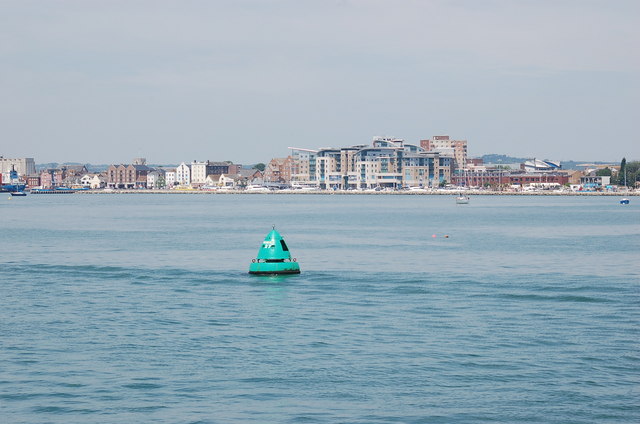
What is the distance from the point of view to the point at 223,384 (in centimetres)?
1977

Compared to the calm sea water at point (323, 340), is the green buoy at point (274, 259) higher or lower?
higher

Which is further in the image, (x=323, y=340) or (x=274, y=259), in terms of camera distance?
(x=274, y=259)

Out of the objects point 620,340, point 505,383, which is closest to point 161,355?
point 505,383

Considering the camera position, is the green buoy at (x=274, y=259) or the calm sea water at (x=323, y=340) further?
the green buoy at (x=274, y=259)

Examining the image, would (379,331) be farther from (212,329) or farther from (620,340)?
(620,340)

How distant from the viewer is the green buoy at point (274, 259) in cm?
3769

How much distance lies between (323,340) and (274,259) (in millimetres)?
13786

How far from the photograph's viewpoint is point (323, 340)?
24344 millimetres

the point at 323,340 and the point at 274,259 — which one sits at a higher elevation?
the point at 274,259

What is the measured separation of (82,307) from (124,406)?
12415mm

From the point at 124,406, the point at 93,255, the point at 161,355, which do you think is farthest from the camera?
the point at 93,255

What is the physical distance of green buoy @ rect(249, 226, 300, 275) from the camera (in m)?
37.7

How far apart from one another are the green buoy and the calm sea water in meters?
0.67

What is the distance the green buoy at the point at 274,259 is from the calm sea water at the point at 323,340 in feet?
2.21
